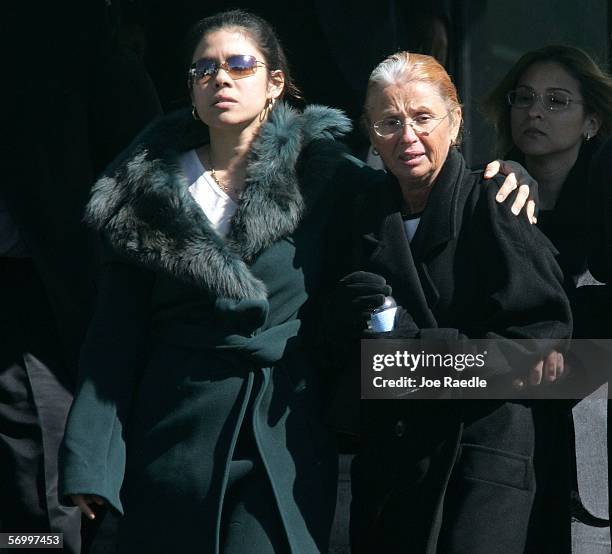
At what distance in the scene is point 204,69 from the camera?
324cm

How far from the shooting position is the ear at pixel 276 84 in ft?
11.0

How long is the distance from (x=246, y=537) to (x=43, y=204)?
1.34m

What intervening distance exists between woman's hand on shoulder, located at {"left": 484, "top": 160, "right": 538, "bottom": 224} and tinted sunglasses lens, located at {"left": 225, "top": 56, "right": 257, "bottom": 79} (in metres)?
0.61

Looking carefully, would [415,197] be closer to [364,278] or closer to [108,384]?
[364,278]

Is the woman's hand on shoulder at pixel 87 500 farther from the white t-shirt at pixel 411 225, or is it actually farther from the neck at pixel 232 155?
the white t-shirt at pixel 411 225

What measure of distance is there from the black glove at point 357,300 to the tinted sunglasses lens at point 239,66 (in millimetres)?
563

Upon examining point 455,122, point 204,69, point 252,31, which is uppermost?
point 252,31

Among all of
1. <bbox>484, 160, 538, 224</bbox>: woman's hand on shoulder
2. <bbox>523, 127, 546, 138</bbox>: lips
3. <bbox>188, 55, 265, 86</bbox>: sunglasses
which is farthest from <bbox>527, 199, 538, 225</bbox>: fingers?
<bbox>188, 55, 265, 86</bbox>: sunglasses

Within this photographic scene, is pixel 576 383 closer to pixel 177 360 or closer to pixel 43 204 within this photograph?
pixel 177 360

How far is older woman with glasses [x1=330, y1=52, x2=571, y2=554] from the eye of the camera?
9.79ft

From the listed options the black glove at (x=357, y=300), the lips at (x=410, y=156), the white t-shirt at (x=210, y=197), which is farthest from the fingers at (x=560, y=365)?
the white t-shirt at (x=210, y=197)

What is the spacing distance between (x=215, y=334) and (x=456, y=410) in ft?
1.92

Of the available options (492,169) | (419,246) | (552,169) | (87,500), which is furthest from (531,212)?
(87,500)

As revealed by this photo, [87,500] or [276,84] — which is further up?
[276,84]
